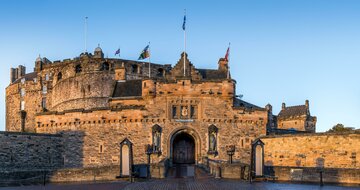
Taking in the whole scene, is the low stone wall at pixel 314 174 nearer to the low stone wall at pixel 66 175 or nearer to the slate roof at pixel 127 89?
the low stone wall at pixel 66 175

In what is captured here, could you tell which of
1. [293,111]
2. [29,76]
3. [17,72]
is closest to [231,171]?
[293,111]

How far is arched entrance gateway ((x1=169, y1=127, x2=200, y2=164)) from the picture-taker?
131 feet

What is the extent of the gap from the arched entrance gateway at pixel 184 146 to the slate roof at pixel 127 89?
717cm

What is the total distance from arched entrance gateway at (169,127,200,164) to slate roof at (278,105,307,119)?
41.7 meters

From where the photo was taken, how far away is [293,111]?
8156 cm

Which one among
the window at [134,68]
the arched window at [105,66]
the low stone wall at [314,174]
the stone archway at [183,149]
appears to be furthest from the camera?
the window at [134,68]

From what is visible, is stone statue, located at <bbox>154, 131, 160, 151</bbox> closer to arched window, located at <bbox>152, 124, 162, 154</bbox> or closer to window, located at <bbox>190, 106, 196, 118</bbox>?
arched window, located at <bbox>152, 124, 162, 154</bbox>

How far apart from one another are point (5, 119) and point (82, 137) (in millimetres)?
47299

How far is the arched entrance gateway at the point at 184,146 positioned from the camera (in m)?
40.0

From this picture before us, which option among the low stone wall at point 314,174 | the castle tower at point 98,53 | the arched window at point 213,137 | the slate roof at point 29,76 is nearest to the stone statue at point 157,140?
the arched window at point 213,137

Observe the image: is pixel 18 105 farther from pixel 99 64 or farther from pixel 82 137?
pixel 82 137

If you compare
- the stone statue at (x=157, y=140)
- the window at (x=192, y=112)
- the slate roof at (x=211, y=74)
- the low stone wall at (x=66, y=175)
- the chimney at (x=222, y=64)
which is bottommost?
the low stone wall at (x=66, y=175)

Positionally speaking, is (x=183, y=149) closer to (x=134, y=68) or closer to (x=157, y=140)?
(x=157, y=140)

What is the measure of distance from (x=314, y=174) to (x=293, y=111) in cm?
5596
